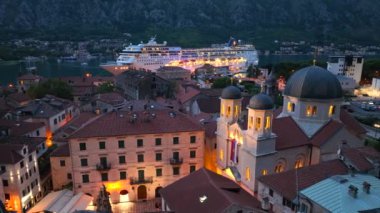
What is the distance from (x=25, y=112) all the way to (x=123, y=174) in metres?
30.4

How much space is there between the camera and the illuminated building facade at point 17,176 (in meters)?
33.2

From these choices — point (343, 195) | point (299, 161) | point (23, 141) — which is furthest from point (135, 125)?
point (343, 195)

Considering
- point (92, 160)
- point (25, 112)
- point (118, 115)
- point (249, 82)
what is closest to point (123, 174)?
point (92, 160)

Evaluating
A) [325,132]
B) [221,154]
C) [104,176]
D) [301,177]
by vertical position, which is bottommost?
[104,176]

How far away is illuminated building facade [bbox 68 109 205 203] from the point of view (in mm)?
35344

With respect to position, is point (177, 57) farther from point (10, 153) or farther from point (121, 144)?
point (10, 153)

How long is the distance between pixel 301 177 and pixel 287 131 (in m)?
8.66

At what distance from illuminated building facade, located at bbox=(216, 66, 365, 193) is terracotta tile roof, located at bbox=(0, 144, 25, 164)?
21.7m

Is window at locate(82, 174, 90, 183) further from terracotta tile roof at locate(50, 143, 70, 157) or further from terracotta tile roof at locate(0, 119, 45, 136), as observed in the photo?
terracotta tile roof at locate(0, 119, 45, 136)

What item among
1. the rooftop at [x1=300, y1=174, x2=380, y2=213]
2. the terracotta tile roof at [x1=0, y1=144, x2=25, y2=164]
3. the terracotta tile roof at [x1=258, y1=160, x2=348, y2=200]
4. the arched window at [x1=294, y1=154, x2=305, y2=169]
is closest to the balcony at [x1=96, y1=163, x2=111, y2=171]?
the terracotta tile roof at [x1=0, y1=144, x2=25, y2=164]

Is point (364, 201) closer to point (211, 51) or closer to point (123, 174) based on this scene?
point (123, 174)

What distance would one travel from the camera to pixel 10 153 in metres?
33.6

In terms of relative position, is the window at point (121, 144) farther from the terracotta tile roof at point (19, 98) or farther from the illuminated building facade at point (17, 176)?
the terracotta tile roof at point (19, 98)

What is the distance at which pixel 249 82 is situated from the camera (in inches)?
4186
